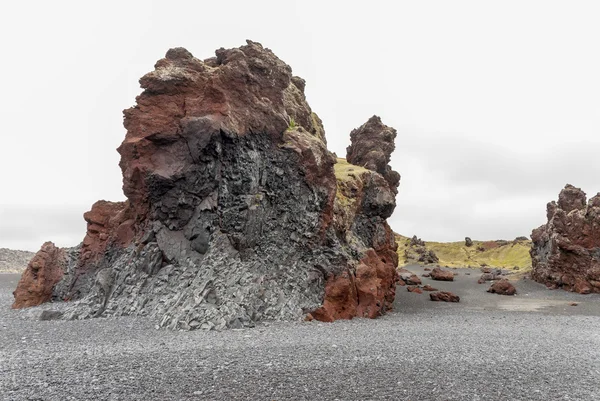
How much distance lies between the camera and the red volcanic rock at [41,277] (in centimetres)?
2666

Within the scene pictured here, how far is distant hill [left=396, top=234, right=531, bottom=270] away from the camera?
9338 cm

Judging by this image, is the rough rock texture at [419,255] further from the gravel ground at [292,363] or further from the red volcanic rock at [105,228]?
the red volcanic rock at [105,228]

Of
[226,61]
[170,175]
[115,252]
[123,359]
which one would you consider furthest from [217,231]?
[226,61]

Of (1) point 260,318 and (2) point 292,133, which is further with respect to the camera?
(2) point 292,133

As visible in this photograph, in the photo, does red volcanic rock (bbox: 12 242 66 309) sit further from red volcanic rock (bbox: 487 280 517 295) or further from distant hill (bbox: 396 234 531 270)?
distant hill (bbox: 396 234 531 270)

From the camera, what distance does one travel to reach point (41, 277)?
89.8 feet

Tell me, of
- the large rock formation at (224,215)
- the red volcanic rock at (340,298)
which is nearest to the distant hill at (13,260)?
the large rock formation at (224,215)

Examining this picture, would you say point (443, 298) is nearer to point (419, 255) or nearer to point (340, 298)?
point (340, 298)

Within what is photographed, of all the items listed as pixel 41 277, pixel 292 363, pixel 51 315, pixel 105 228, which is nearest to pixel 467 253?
pixel 105 228

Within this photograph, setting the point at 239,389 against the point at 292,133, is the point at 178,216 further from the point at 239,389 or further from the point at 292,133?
the point at 239,389

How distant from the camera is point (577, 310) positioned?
32156 millimetres

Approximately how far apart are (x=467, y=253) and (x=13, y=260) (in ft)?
435

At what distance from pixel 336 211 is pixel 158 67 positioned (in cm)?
1787

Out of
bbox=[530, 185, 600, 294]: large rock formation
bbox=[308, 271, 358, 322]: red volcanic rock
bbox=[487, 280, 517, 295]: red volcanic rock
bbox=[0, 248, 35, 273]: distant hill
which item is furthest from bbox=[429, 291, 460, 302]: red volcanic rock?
bbox=[0, 248, 35, 273]: distant hill
